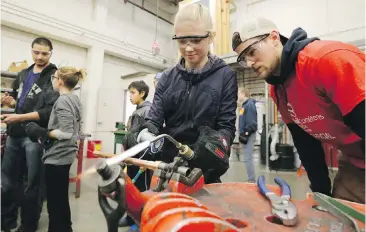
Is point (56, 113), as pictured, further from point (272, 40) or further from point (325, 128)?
point (325, 128)

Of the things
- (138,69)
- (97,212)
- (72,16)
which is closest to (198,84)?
(97,212)

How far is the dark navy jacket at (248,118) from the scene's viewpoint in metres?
3.10

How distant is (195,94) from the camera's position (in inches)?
32.8

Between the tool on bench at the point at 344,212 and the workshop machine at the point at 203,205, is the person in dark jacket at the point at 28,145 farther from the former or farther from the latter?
the tool on bench at the point at 344,212

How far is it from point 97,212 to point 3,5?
3243 mm

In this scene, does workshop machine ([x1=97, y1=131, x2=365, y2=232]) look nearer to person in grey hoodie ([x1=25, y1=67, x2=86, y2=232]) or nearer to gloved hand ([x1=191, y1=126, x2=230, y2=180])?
gloved hand ([x1=191, y1=126, x2=230, y2=180])

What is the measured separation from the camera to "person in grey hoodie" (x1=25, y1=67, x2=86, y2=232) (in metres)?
1.34

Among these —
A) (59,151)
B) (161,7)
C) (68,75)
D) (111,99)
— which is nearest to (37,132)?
(59,151)

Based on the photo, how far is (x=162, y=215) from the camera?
36 centimetres

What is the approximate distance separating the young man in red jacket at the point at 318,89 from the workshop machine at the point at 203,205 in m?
0.21

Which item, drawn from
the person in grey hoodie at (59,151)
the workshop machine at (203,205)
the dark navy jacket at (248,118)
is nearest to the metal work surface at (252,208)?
the workshop machine at (203,205)

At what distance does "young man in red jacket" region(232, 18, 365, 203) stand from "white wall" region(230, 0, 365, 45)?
139 inches

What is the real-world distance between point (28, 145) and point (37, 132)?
211mm

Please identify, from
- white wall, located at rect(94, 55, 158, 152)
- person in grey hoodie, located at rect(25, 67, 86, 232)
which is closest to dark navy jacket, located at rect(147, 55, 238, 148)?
person in grey hoodie, located at rect(25, 67, 86, 232)
